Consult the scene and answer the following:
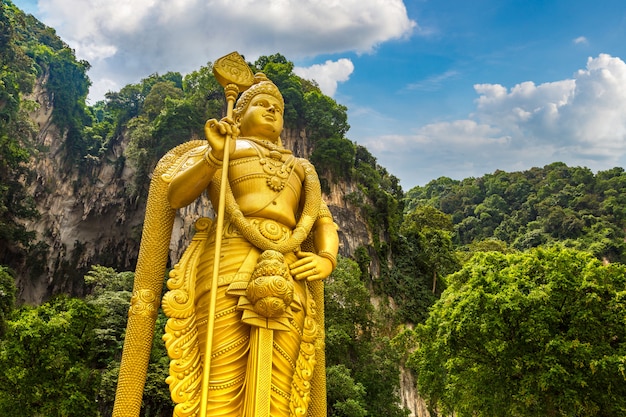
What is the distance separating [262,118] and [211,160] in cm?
93

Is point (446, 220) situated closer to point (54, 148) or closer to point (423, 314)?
point (423, 314)

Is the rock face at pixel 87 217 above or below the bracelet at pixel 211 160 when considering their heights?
above

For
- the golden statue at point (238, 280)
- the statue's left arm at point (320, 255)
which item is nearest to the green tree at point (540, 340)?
the statue's left arm at point (320, 255)

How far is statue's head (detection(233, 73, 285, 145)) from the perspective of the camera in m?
4.25

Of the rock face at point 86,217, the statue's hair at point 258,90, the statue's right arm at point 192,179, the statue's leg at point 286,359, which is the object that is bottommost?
the statue's leg at point 286,359

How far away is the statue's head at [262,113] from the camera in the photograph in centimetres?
425

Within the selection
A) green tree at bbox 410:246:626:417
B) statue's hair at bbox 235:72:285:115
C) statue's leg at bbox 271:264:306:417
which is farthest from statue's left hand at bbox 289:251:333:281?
green tree at bbox 410:246:626:417

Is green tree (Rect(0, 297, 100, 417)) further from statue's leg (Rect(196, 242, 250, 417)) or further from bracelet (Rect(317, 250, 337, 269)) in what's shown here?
bracelet (Rect(317, 250, 337, 269))

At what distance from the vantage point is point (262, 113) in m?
4.26

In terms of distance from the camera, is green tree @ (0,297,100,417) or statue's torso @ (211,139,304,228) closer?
statue's torso @ (211,139,304,228)

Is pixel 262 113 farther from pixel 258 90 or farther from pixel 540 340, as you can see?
pixel 540 340

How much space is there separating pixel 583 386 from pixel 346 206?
46.5 feet

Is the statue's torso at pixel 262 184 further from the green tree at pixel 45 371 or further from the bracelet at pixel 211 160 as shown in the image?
the green tree at pixel 45 371

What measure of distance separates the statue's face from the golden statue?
1cm
